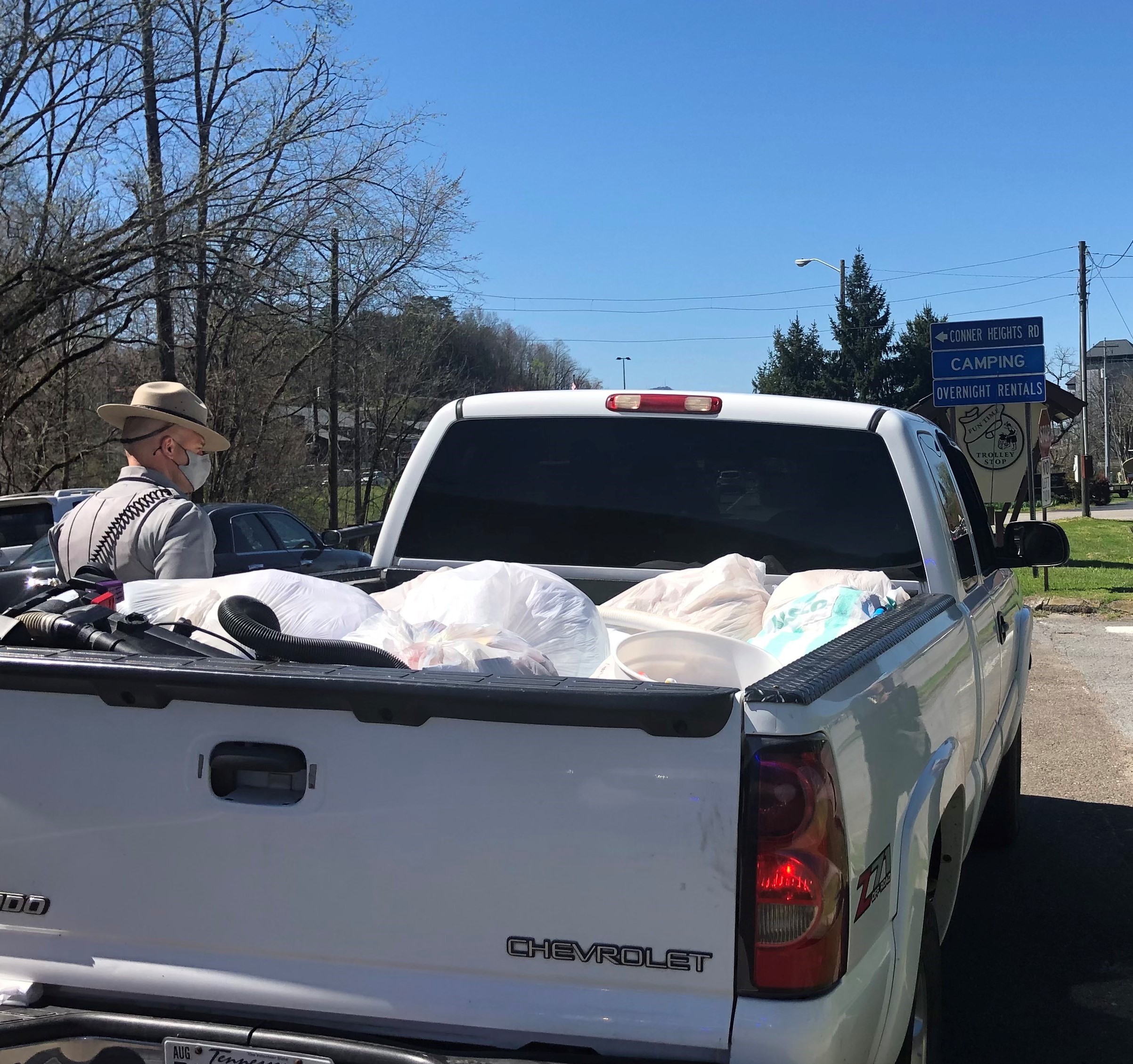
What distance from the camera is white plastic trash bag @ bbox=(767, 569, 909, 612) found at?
348 cm

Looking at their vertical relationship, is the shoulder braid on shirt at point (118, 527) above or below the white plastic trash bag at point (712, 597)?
above

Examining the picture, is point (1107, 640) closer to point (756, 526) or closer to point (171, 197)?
point (756, 526)

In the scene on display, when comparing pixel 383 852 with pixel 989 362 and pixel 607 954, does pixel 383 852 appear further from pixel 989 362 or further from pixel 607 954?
pixel 989 362

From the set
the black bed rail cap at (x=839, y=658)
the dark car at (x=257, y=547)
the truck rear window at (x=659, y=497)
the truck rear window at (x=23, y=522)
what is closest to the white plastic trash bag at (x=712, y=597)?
the truck rear window at (x=659, y=497)

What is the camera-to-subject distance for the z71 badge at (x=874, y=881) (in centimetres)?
213

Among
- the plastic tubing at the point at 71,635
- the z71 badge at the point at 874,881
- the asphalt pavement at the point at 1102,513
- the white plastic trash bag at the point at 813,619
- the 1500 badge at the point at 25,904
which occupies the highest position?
the plastic tubing at the point at 71,635

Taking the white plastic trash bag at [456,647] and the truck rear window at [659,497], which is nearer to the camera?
the white plastic trash bag at [456,647]

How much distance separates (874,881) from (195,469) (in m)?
2.98

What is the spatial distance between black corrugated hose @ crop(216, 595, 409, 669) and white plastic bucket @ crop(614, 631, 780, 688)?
55cm

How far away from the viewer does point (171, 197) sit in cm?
1742

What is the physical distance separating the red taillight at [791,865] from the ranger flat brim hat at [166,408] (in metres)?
2.72

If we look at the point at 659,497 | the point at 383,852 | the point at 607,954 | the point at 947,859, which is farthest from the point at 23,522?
the point at 607,954

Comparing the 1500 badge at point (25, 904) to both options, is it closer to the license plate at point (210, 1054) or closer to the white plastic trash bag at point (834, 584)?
the license plate at point (210, 1054)

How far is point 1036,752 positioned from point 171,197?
14.8 metres
